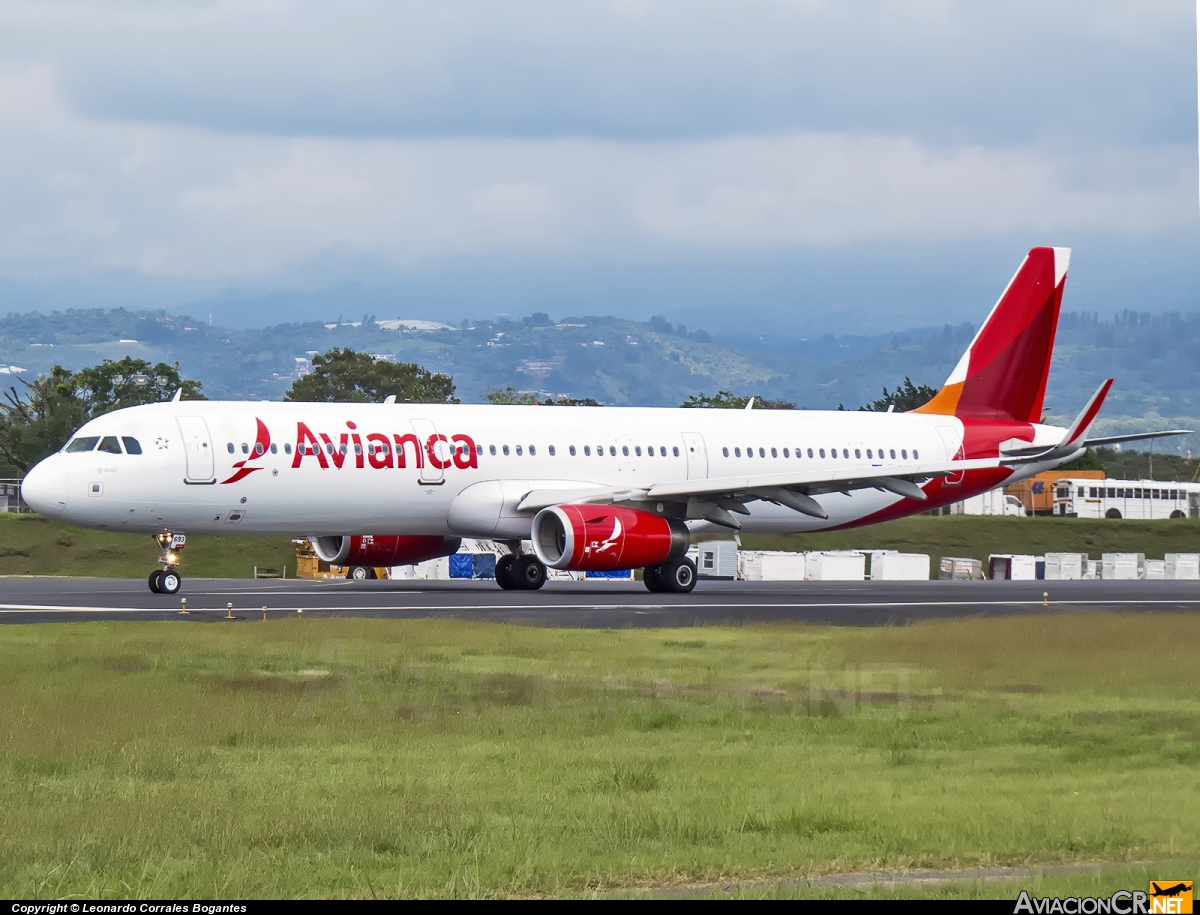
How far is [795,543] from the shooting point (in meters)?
66.9

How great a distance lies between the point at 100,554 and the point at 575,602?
106ft

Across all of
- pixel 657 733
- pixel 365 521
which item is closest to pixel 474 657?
pixel 657 733

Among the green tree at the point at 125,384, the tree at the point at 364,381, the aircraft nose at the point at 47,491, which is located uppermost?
the tree at the point at 364,381

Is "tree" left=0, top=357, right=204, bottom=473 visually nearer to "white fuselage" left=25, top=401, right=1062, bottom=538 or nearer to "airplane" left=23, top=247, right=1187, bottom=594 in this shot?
"airplane" left=23, top=247, right=1187, bottom=594

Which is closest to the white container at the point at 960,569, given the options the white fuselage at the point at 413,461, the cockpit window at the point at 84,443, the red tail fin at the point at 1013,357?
the red tail fin at the point at 1013,357

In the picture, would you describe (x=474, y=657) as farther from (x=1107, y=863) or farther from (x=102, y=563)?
(x=102, y=563)

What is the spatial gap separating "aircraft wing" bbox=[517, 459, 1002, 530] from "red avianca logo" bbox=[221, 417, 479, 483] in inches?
77.9

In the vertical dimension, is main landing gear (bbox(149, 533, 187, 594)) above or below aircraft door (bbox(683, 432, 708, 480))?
below

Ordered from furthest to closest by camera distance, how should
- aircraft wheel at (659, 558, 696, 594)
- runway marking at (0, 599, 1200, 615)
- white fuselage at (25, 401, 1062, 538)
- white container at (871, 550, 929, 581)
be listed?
white container at (871, 550, 929, 581) → aircraft wheel at (659, 558, 696, 594) → white fuselage at (25, 401, 1062, 538) → runway marking at (0, 599, 1200, 615)

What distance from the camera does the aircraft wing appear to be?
122 ft

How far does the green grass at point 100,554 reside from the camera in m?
59.1

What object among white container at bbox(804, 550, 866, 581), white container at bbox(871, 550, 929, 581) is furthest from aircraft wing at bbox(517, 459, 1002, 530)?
white container at bbox(871, 550, 929, 581)

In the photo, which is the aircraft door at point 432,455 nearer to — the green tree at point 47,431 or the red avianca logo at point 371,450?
the red avianca logo at point 371,450

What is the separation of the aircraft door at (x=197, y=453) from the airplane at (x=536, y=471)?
4cm
